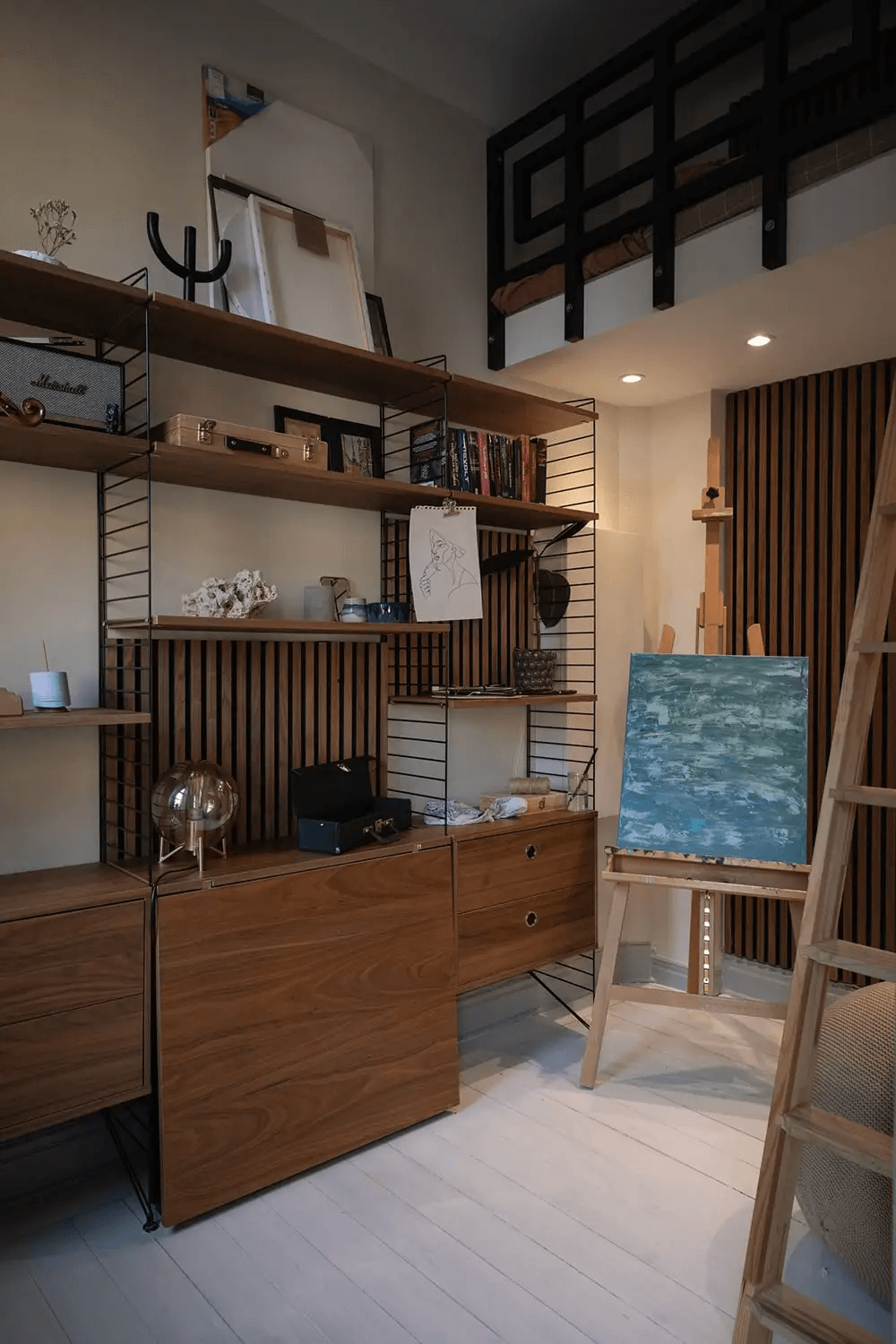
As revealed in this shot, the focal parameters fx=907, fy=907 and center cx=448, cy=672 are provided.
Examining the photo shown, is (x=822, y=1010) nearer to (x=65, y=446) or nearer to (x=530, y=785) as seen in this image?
(x=530, y=785)

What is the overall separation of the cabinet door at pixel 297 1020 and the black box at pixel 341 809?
0.09 m

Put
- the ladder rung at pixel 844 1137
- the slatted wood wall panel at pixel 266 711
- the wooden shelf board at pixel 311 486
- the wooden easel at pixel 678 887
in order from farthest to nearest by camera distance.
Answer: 1. the wooden easel at pixel 678 887
2. the slatted wood wall panel at pixel 266 711
3. the wooden shelf board at pixel 311 486
4. the ladder rung at pixel 844 1137

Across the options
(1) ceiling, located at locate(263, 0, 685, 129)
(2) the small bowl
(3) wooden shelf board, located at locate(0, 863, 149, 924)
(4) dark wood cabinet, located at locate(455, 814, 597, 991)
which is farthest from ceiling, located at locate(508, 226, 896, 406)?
(3) wooden shelf board, located at locate(0, 863, 149, 924)

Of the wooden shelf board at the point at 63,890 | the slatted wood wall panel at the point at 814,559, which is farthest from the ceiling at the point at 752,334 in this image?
the wooden shelf board at the point at 63,890

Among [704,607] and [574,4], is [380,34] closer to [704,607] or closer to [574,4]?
[574,4]

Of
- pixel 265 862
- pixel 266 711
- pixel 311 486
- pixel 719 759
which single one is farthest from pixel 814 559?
pixel 265 862

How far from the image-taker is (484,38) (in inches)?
119

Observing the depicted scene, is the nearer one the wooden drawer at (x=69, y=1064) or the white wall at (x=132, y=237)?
the wooden drawer at (x=69, y=1064)

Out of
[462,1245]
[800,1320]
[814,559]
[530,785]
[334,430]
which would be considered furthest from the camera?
[814,559]

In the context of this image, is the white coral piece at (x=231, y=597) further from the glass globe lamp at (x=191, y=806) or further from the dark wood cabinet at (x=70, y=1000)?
the dark wood cabinet at (x=70, y=1000)

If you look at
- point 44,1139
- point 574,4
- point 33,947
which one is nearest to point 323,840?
point 33,947

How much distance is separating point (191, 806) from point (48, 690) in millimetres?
431

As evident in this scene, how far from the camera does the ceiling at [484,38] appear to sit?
2.84m

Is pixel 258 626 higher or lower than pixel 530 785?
higher
